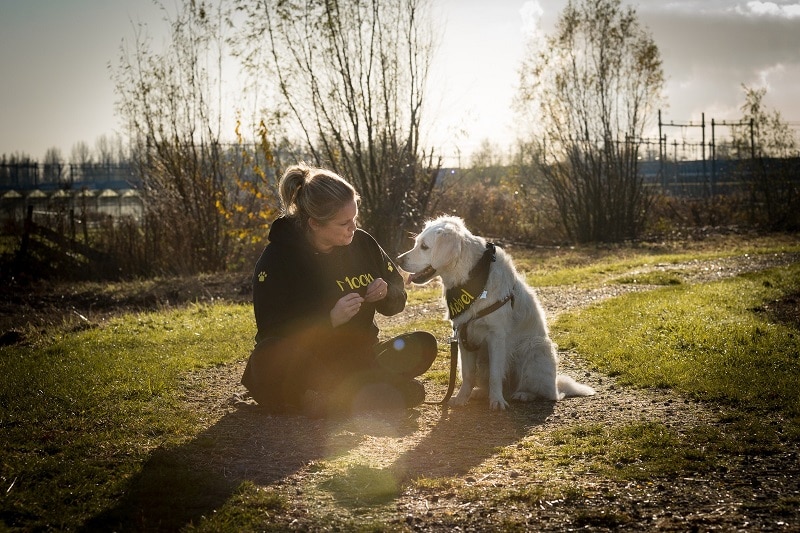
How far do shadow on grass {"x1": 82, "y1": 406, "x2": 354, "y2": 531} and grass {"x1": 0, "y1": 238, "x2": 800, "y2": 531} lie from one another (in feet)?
0.06

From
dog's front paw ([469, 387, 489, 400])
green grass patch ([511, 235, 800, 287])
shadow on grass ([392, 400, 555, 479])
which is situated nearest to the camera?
shadow on grass ([392, 400, 555, 479])

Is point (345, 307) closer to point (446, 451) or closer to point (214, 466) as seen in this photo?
point (446, 451)

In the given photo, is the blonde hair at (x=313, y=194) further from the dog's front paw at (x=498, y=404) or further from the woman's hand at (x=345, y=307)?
the dog's front paw at (x=498, y=404)

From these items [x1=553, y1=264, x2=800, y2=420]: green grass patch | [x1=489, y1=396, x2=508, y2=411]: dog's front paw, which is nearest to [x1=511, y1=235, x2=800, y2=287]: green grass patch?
[x1=553, y1=264, x2=800, y2=420]: green grass patch

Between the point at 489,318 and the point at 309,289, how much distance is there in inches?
56.2

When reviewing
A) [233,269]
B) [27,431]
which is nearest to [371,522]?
[27,431]

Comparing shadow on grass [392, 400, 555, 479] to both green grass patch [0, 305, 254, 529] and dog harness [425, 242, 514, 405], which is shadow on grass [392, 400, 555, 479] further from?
green grass patch [0, 305, 254, 529]

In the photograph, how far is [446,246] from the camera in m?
5.97

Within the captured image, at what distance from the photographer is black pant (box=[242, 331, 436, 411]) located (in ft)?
17.9

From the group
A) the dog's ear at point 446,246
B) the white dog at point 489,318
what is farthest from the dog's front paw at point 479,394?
the dog's ear at point 446,246

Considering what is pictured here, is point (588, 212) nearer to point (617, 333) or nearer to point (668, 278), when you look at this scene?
point (668, 278)

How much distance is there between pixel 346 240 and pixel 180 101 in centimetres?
1164

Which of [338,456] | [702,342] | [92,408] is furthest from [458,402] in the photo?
[702,342]

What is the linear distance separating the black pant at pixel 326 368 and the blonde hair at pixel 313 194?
96cm
